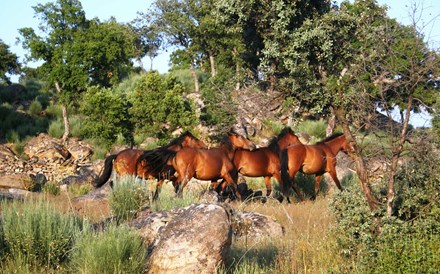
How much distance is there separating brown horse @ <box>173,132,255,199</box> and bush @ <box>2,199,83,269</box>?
24.3 feet

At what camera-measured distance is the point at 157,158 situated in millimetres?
15953

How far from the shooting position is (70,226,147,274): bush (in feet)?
21.1

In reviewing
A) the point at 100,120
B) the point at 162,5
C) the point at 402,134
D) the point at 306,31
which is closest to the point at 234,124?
the point at 100,120

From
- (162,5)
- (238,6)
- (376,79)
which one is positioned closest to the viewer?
(376,79)

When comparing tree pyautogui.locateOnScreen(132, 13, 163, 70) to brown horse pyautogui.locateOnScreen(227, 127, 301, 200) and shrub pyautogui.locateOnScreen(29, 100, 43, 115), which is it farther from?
brown horse pyautogui.locateOnScreen(227, 127, 301, 200)

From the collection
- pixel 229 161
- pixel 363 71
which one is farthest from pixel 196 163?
pixel 363 71

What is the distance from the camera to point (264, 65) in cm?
2233

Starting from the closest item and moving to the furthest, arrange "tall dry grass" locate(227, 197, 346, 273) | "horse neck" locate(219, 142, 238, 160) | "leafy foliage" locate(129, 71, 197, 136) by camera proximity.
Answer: "tall dry grass" locate(227, 197, 346, 273)
"horse neck" locate(219, 142, 238, 160)
"leafy foliage" locate(129, 71, 197, 136)

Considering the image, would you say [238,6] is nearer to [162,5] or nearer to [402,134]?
[402,134]

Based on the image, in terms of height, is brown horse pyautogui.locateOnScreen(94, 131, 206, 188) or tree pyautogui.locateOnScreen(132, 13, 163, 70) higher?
tree pyautogui.locateOnScreen(132, 13, 163, 70)

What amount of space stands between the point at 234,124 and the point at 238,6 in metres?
11.6

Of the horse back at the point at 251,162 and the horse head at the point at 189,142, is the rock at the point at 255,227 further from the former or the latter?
the horse head at the point at 189,142

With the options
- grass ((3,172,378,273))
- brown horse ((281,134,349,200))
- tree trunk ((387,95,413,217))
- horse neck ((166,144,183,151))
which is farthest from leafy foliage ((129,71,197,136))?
tree trunk ((387,95,413,217))

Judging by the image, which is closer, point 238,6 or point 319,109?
point 319,109
